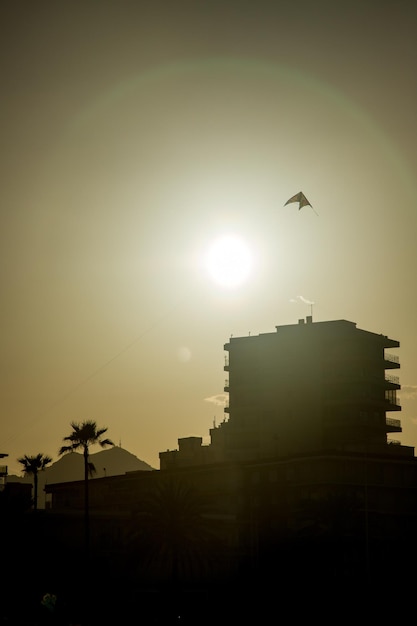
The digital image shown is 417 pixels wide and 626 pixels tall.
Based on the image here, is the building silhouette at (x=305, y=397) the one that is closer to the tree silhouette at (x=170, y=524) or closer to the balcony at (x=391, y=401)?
the balcony at (x=391, y=401)

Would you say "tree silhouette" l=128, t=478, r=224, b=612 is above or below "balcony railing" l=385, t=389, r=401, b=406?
below

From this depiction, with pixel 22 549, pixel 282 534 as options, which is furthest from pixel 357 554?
pixel 22 549

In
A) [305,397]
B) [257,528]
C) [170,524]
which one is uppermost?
[305,397]

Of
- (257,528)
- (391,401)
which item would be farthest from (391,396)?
(257,528)

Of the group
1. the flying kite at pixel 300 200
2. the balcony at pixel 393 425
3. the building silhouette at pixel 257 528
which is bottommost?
the building silhouette at pixel 257 528

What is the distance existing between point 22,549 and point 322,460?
114 ft

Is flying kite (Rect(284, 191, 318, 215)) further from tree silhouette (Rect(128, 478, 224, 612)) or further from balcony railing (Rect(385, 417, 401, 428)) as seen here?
balcony railing (Rect(385, 417, 401, 428))

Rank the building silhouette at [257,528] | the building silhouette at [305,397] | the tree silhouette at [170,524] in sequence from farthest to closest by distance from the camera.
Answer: the building silhouette at [305,397], the building silhouette at [257,528], the tree silhouette at [170,524]

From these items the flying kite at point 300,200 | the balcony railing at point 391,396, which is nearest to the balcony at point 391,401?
the balcony railing at point 391,396

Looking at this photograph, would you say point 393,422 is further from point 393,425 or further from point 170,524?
point 170,524

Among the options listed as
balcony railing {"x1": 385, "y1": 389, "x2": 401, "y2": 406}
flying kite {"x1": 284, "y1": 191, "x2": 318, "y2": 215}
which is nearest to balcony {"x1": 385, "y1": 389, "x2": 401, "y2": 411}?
balcony railing {"x1": 385, "y1": 389, "x2": 401, "y2": 406}

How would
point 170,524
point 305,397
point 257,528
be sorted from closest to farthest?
point 170,524 < point 257,528 < point 305,397

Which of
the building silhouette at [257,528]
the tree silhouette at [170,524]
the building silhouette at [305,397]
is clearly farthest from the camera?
the building silhouette at [305,397]

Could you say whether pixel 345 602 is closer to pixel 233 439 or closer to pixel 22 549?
pixel 22 549
